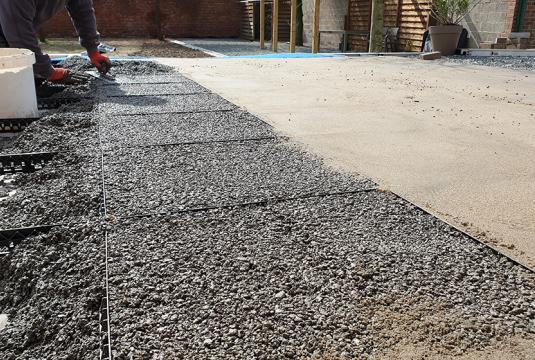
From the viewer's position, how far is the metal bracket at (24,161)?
9.14 ft

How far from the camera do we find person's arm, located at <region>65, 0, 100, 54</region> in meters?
5.36

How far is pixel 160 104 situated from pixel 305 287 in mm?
3180

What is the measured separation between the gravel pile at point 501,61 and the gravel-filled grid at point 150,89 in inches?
203

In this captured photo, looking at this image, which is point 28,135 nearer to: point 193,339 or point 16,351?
point 16,351

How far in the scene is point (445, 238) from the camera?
5.86 feet

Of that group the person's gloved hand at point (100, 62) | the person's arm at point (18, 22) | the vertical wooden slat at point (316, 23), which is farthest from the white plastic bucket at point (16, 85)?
the vertical wooden slat at point (316, 23)

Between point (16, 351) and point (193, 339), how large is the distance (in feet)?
1.65

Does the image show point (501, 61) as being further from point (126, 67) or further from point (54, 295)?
point (54, 295)

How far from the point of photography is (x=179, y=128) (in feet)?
11.1

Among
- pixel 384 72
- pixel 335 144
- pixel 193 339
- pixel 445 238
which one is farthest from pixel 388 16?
pixel 193 339

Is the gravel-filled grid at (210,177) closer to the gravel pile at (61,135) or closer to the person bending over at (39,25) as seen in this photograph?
the gravel pile at (61,135)

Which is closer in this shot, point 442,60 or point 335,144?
point 335,144

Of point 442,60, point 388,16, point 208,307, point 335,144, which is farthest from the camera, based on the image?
point 388,16

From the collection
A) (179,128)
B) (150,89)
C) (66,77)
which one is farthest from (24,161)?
(66,77)
